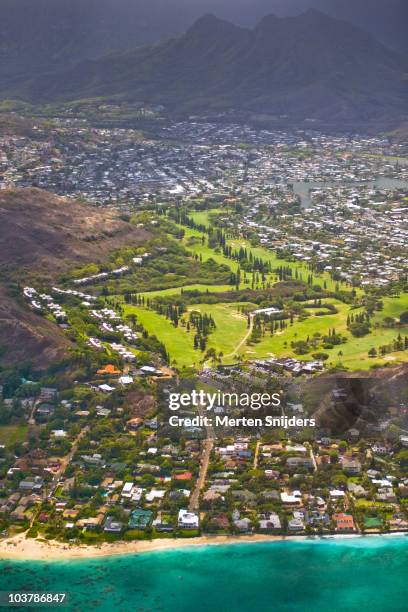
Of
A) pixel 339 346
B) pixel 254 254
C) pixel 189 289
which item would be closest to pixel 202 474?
pixel 339 346

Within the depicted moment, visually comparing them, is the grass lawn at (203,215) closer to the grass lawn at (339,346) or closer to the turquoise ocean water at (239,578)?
the grass lawn at (339,346)

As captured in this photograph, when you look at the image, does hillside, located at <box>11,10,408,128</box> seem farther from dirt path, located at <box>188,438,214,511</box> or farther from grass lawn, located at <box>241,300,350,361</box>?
dirt path, located at <box>188,438,214,511</box>

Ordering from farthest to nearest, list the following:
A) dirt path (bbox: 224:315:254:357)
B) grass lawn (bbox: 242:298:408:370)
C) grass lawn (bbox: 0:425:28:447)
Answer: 1. dirt path (bbox: 224:315:254:357)
2. grass lawn (bbox: 242:298:408:370)
3. grass lawn (bbox: 0:425:28:447)

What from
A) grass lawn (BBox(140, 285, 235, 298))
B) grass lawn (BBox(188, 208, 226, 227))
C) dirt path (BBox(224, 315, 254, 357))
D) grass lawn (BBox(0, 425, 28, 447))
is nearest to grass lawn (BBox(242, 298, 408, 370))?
Answer: dirt path (BBox(224, 315, 254, 357))

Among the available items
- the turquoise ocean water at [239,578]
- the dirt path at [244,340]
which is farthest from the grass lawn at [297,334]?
the turquoise ocean water at [239,578]

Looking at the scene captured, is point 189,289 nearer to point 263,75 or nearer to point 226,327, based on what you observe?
point 226,327

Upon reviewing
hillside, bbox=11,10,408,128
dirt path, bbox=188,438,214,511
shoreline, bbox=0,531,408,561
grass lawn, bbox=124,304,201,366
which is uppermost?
hillside, bbox=11,10,408,128

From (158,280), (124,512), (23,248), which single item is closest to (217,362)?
(124,512)
